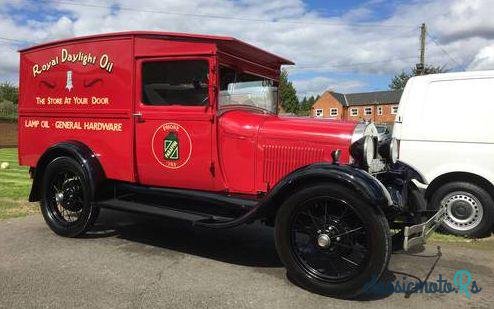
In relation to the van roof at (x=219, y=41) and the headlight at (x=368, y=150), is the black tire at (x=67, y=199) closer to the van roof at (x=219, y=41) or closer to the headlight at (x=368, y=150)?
the van roof at (x=219, y=41)

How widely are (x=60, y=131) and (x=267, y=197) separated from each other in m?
3.24

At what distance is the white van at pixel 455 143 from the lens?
7102mm

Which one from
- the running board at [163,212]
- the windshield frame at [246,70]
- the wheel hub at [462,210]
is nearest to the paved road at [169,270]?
the running board at [163,212]

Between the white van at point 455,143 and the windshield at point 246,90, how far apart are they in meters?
2.12

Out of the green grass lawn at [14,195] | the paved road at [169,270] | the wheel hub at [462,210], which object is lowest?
the green grass lawn at [14,195]

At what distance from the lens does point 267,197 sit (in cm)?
496

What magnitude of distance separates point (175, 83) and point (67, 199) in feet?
7.01

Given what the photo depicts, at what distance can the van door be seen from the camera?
5.69 metres

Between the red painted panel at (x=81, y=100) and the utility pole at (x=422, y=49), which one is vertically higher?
the utility pole at (x=422, y=49)

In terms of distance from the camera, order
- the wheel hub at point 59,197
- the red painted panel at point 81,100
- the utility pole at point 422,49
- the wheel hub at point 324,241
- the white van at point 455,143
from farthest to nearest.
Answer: the utility pole at point 422,49 → the white van at point 455,143 → the wheel hub at point 59,197 → the red painted panel at point 81,100 → the wheel hub at point 324,241

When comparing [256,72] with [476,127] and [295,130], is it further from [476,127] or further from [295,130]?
[476,127]

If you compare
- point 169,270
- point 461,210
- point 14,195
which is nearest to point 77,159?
point 169,270

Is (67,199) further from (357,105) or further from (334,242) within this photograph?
(357,105)

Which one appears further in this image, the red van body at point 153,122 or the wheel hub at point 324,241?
the red van body at point 153,122
